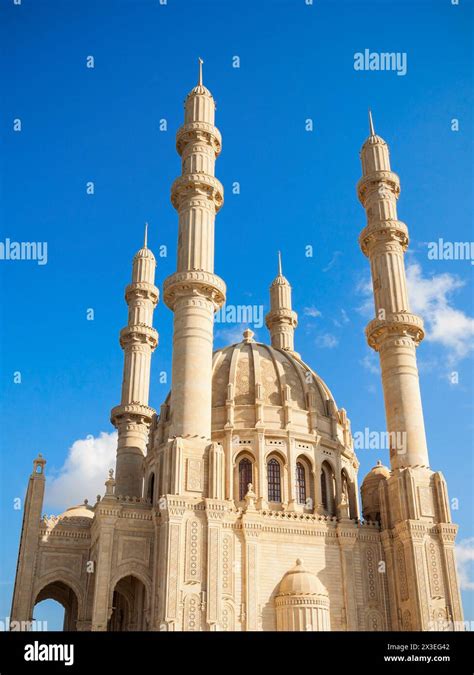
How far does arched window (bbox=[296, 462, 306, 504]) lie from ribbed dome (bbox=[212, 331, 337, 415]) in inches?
143

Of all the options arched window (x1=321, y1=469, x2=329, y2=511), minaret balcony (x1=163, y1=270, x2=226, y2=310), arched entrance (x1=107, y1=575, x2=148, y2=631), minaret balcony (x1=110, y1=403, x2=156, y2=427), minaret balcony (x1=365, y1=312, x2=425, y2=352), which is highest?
minaret balcony (x1=163, y1=270, x2=226, y2=310)

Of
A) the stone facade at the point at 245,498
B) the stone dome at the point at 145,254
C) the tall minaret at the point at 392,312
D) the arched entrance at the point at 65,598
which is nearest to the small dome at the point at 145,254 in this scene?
the stone dome at the point at 145,254

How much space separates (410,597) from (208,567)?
33.3 ft

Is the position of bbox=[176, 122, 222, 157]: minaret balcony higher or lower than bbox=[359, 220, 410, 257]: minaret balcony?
higher

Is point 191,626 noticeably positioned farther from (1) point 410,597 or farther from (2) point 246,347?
(2) point 246,347

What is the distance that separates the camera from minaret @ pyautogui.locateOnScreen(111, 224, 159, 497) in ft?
151

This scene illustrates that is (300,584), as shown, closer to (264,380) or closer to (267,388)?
(267,388)

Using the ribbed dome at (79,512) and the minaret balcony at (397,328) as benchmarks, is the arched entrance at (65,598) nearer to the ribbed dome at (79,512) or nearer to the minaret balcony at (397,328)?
the ribbed dome at (79,512)

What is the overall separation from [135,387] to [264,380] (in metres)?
8.72

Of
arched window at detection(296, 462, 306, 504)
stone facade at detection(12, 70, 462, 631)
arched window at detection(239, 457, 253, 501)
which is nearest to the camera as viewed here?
stone facade at detection(12, 70, 462, 631)

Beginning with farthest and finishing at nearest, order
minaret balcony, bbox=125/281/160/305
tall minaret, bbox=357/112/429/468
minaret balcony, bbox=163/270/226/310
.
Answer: minaret balcony, bbox=125/281/160/305
tall minaret, bbox=357/112/429/468
minaret balcony, bbox=163/270/226/310

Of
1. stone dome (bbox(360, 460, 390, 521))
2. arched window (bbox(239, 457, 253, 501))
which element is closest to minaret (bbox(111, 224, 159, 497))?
arched window (bbox(239, 457, 253, 501))

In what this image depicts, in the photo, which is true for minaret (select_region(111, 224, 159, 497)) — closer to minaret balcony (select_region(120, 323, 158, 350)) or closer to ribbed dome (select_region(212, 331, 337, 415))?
Result: minaret balcony (select_region(120, 323, 158, 350))

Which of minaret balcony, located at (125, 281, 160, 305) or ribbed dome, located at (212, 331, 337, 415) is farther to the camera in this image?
minaret balcony, located at (125, 281, 160, 305)
